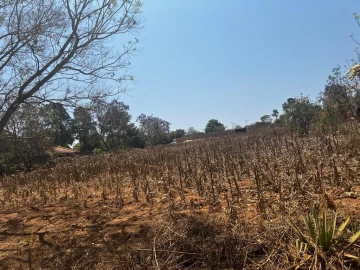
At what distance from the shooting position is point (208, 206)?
4203 mm

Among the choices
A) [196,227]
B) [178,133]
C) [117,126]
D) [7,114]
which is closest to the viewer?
[196,227]

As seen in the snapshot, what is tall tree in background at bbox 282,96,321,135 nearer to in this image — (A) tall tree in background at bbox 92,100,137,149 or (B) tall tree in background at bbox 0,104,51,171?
(B) tall tree in background at bbox 0,104,51,171

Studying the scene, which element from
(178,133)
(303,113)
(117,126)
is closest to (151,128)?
(117,126)

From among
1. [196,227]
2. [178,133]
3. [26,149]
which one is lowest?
[196,227]

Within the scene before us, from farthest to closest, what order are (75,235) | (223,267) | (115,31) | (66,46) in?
(115,31) → (66,46) → (75,235) → (223,267)

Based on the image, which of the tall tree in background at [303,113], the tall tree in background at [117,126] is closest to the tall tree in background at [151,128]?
the tall tree in background at [117,126]

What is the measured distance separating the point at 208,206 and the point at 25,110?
579 cm

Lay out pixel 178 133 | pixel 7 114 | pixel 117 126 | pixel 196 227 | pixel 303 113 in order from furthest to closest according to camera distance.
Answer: pixel 178 133, pixel 117 126, pixel 303 113, pixel 7 114, pixel 196 227

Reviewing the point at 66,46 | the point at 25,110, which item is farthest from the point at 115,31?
the point at 25,110

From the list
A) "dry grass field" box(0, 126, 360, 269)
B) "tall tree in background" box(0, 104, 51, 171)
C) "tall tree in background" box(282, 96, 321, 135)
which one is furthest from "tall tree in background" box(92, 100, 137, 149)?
"dry grass field" box(0, 126, 360, 269)

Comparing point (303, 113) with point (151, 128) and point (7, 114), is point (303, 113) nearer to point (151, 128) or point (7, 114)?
point (7, 114)

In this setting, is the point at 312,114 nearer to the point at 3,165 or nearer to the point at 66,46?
the point at 66,46

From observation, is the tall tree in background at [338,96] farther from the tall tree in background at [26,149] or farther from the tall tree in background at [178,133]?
the tall tree in background at [178,133]

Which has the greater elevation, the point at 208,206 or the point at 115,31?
the point at 115,31
